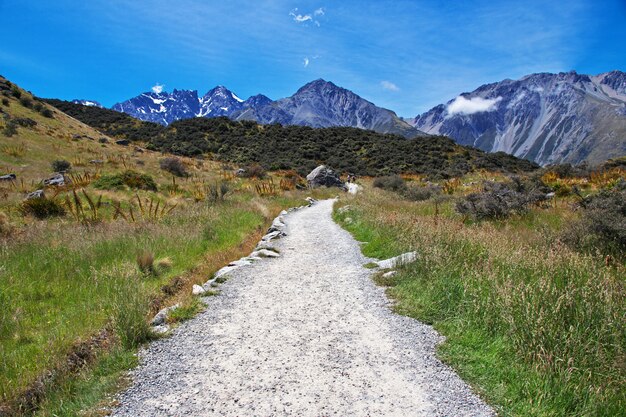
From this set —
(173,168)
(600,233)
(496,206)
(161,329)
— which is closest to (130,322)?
(161,329)

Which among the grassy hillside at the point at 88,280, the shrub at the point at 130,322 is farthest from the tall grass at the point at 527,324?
the grassy hillside at the point at 88,280

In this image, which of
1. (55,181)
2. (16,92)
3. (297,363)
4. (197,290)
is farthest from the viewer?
(16,92)

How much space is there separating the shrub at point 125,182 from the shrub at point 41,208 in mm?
6070

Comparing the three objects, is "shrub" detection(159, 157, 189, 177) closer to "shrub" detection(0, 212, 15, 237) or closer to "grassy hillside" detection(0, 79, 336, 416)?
"grassy hillside" detection(0, 79, 336, 416)

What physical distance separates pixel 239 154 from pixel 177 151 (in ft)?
32.6

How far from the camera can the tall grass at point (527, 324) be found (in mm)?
3607

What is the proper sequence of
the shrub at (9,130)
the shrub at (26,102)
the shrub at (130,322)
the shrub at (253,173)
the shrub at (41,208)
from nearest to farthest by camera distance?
the shrub at (130,322)
the shrub at (41,208)
the shrub at (9,130)
the shrub at (253,173)
the shrub at (26,102)

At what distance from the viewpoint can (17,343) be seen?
4887 millimetres

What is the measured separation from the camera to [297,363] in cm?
473

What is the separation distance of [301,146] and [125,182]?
1908 inches

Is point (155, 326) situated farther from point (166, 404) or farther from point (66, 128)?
point (66, 128)

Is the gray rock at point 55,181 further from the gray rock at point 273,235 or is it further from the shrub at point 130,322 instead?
the shrub at point 130,322

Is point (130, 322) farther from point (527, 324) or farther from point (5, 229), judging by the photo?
point (5, 229)

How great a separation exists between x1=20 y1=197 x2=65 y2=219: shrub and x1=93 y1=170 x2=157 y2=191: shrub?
607cm
